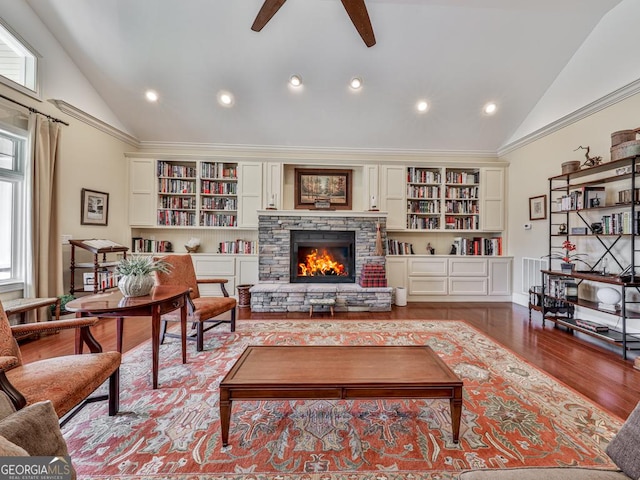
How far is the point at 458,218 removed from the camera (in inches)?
212

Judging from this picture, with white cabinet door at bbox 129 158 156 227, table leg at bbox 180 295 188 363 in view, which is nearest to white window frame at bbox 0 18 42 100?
white cabinet door at bbox 129 158 156 227

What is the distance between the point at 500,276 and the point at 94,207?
23.0 ft

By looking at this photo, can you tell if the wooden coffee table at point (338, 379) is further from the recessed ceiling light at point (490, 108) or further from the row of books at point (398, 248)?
the recessed ceiling light at point (490, 108)

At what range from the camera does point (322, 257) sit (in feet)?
16.6

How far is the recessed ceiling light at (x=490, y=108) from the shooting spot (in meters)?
4.55

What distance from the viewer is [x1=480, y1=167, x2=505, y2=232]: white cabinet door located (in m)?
5.24

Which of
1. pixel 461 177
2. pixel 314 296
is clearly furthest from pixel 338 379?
pixel 461 177

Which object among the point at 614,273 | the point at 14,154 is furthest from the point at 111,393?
the point at 614,273

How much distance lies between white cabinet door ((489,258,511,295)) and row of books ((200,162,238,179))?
5.06m

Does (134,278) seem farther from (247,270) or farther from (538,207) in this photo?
(538,207)

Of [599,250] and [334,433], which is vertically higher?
[599,250]

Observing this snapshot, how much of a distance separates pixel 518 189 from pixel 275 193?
4.40 meters

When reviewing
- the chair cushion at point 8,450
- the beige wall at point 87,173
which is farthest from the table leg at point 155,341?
the beige wall at point 87,173

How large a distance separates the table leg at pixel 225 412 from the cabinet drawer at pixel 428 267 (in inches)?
164
